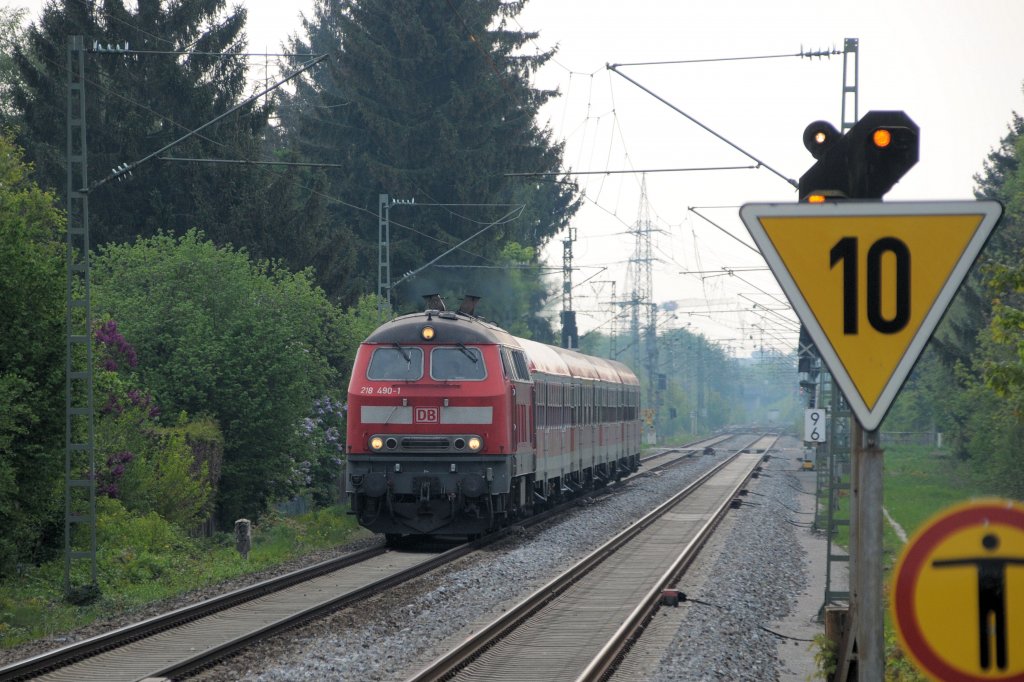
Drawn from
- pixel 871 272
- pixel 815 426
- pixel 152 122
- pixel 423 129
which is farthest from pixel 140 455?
pixel 423 129

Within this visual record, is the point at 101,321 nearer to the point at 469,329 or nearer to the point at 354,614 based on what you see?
the point at 469,329

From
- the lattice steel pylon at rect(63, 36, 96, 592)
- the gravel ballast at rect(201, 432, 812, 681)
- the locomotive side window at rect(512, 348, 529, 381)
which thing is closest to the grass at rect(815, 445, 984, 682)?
the gravel ballast at rect(201, 432, 812, 681)

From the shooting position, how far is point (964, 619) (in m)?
3.13

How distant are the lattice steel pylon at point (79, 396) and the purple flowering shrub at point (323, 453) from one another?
408 inches

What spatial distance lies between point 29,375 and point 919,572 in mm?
15727

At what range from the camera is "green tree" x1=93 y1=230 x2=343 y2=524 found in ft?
85.6

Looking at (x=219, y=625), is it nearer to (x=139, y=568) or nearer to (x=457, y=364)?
(x=139, y=568)

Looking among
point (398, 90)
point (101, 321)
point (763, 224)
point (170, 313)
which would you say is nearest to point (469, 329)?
point (101, 321)

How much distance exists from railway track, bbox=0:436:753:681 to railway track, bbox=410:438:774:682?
6.72 feet

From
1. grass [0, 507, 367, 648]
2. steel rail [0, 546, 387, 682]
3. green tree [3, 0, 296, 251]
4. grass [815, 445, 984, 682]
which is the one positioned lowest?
grass [815, 445, 984, 682]

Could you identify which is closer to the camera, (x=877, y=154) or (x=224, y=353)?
(x=877, y=154)

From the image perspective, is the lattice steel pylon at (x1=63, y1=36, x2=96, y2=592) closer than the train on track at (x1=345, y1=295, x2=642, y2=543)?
Yes

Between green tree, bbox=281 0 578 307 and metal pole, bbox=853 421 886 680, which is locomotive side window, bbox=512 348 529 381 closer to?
metal pole, bbox=853 421 886 680

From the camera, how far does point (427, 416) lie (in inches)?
841
